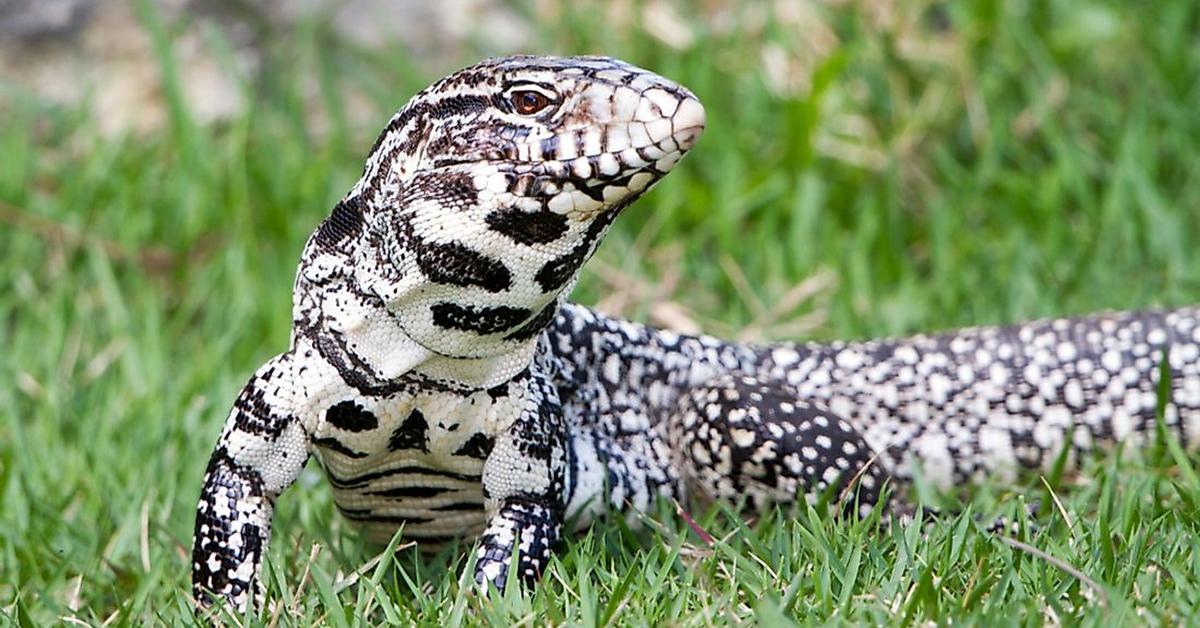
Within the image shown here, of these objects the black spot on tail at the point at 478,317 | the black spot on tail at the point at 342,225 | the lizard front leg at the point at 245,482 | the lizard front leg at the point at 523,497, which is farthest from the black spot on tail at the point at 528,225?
the lizard front leg at the point at 245,482

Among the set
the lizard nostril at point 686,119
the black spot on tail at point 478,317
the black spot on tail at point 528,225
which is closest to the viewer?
the lizard nostril at point 686,119

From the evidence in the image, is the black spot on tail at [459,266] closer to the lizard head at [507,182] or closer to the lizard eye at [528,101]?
the lizard head at [507,182]

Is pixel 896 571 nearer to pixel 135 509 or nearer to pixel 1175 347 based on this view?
pixel 1175 347

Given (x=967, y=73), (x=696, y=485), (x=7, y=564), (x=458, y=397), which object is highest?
(x=967, y=73)

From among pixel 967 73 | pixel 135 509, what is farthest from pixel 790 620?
pixel 967 73

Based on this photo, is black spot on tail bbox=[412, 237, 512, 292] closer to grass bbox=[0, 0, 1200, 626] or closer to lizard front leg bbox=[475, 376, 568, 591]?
lizard front leg bbox=[475, 376, 568, 591]

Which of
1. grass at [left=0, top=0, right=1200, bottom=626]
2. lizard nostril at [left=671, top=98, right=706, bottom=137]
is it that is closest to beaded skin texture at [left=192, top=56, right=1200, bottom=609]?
lizard nostril at [left=671, top=98, right=706, bottom=137]

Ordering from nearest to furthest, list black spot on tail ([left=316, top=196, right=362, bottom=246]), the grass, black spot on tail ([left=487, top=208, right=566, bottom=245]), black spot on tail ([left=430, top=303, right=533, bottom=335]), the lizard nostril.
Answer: the lizard nostril, black spot on tail ([left=487, top=208, right=566, bottom=245]), black spot on tail ([left=430, top=303, right=533, bottom=335]), black spot on tail ([left=316, top=196, right=362, bottom=246]), the grass
